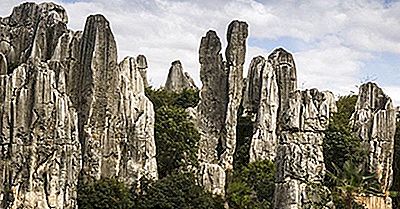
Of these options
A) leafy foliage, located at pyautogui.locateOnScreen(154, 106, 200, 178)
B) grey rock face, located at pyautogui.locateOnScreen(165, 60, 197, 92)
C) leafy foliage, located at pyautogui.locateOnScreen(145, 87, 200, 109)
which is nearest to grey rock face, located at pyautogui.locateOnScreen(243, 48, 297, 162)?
leafy foliage, located at pyautogui.locateOnScreen(154, 106, 200, 178)

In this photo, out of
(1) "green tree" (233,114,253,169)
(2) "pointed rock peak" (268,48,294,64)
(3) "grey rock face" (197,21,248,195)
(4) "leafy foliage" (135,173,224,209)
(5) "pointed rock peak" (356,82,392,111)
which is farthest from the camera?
(2) "pointed rock peak" (268,48,294,64)

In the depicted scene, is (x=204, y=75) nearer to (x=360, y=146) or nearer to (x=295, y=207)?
(x=360, y=146)

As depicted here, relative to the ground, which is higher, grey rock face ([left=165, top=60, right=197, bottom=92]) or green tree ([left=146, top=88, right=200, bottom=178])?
grey rock face ([left=165, top=60, right=197, bottom=92])

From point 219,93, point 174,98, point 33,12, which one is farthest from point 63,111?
point 33,12

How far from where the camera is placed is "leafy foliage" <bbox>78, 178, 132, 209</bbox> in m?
32.3

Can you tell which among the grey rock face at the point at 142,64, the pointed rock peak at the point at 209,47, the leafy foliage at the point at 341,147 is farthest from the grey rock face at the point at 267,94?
the grey rock face at the point at 142,64

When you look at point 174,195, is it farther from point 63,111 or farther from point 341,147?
point 341,147

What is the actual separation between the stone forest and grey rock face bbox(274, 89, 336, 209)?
0.12 feet

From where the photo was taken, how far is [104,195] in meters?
33.0

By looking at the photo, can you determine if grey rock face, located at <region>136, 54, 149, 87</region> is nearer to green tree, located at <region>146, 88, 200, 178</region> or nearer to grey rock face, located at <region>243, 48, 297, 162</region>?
green tree, located at <region>146, 88, 200, 178</region>

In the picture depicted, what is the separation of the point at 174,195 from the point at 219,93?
1222cm

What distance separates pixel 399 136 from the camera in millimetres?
40625

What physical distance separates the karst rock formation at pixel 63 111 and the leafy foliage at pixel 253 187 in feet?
12.8

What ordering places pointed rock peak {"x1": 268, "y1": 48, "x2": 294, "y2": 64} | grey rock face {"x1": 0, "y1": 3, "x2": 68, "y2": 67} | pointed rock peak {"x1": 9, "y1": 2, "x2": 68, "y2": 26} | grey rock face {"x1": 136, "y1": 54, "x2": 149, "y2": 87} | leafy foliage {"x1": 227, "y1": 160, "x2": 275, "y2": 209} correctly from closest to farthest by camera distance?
leafy foliage {"x1": 227, "y1": 160, "x2": 275, "y2": 209}
grey rock face {"x1": 0, "y1": 3, "x2": 68, "y2": 67}
pointed rock peak {"x1": 268, "y1": 48, "x2": 294, "y2": 64}
pointed rock peak {"x1": 9, "y1": 2, "x2": 68, "y2": 26}
grey rock face {"x1": 136, "y1": 54, "x2": 149, "y2": 87}
